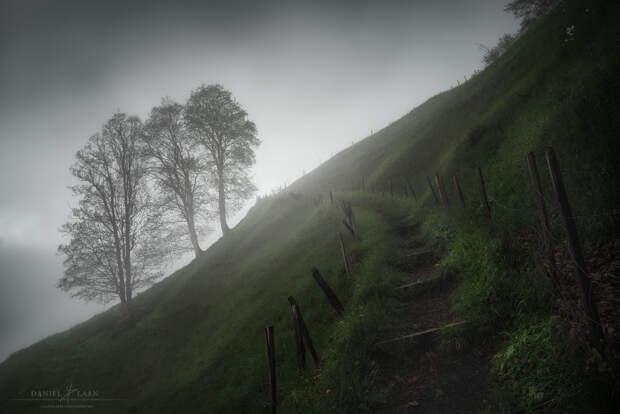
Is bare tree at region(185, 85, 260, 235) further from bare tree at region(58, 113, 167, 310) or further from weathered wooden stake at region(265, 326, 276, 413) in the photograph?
weathered wooden stake at region(265, 326, 276, 413)

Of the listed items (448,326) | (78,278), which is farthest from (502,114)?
(78,278)

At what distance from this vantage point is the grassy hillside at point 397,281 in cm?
485

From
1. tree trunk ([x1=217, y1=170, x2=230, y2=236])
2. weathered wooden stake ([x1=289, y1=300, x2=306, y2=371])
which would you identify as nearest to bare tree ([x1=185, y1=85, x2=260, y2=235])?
tree trunk ([x1=217, y1=170, x2=230, y2=236])

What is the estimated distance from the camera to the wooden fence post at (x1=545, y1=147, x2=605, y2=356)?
11.6 feet

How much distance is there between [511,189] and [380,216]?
694 cm

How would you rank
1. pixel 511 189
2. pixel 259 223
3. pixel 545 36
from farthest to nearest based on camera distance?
pixel 259 223 → pixel 545 36 → pixel 511 189

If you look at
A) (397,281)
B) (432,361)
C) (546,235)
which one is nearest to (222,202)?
(397,281)

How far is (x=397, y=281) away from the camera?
787 cm

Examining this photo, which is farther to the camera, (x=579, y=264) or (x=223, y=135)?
(x=223, y=135)

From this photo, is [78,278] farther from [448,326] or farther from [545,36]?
[545,36]

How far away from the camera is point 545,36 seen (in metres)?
18.0

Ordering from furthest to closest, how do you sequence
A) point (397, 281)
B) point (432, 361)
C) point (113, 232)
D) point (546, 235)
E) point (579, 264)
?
point (113, 232) → point (397, 281) → point (432, 361) → point (546, 235) → point (579, 264)

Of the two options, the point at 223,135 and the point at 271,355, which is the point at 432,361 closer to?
the point at 271,355

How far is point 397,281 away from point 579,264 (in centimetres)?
442
